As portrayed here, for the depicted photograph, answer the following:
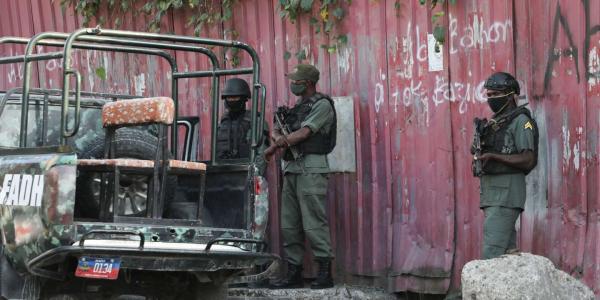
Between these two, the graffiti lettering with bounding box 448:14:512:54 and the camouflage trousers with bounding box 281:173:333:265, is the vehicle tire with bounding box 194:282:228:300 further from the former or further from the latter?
the graffiti lettering with bounding box 448:14:512:54

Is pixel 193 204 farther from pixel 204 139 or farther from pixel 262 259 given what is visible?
pixel 204 139

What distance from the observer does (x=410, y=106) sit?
27.4ft

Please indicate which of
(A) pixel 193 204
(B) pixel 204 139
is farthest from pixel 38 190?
(B) pixel 204 139

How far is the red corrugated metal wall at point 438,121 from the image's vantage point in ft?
23.8

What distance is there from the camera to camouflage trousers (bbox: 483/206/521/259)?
706 centimetres

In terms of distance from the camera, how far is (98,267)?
6.04 meters

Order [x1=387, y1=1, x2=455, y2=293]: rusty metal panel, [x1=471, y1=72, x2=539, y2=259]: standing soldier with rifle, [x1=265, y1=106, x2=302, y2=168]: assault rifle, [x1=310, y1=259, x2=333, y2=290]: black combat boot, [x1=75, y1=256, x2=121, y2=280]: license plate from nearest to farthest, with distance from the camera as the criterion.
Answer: [x1=75, y1=256, x2=121, y2=280]: license plate → [x1=471, y1=72, x2=539, y2=259]: standing soldier with rifle → [x1=387, y1=1, x2=455, y2=293]: rusty metal panel → [x1=265, y1=106, x2=302, y2=168]: assault rifle → [x1=310, y1=259, x2=333, y2=290]: black combat boot

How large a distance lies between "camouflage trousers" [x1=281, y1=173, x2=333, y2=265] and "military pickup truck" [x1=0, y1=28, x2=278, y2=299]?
1072 mm

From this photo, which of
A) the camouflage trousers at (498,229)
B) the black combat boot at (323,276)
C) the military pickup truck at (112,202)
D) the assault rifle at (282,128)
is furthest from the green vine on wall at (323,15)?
the camouflage trousers at (498,229)

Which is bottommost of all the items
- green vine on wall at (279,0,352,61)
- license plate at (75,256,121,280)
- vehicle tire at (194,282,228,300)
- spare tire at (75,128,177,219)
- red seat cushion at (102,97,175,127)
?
vehicle tire at (194,282,228,300)

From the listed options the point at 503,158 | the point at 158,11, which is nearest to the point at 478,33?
the point at 503,158

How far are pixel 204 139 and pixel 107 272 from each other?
14.3 feet

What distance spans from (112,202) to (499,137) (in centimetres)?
271

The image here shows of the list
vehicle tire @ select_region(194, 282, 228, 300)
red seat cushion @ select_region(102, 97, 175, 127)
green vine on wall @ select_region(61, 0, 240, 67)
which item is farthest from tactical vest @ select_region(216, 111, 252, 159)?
red seat cushion @ select_region(102, 97, 175, 127)
